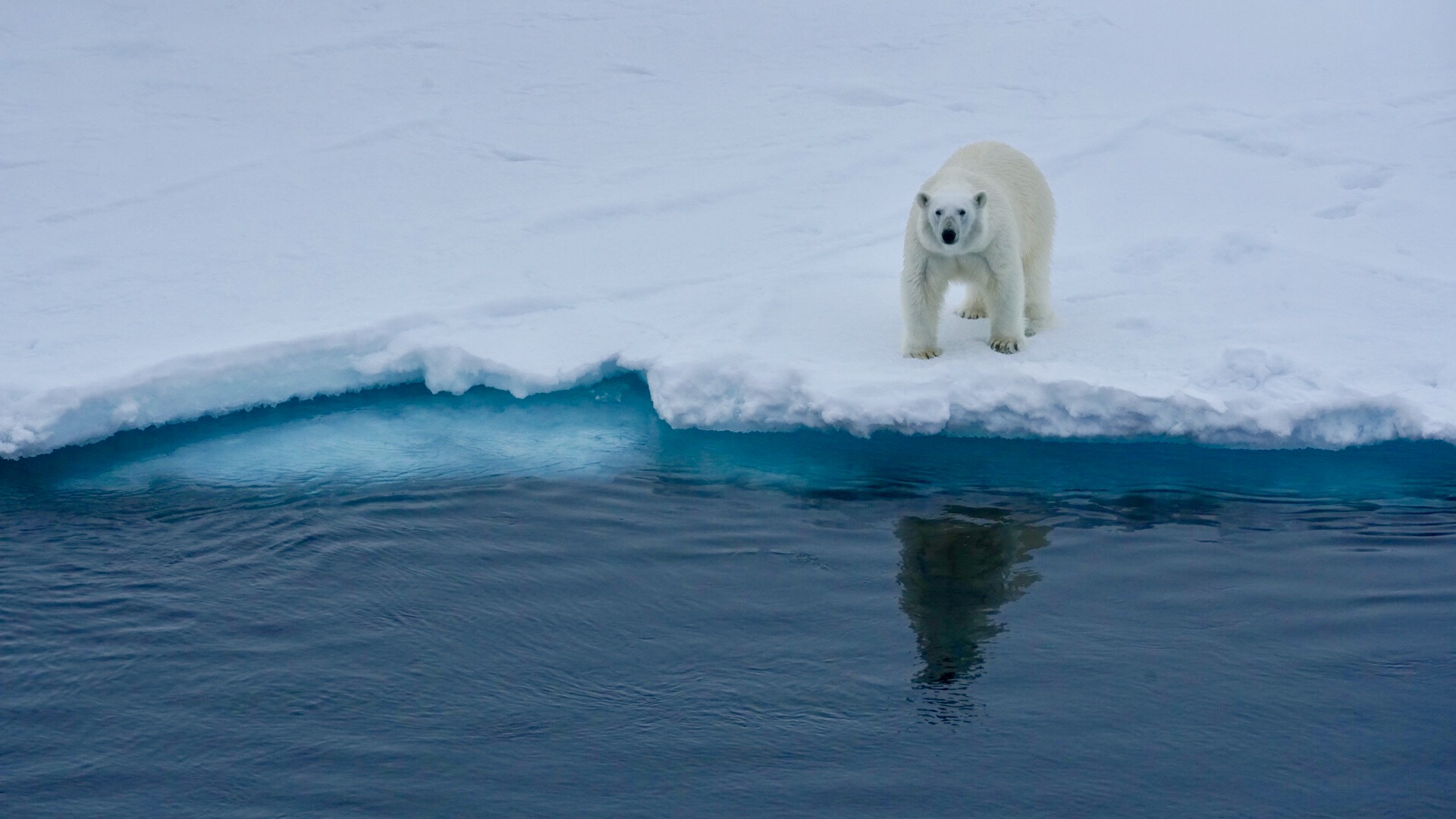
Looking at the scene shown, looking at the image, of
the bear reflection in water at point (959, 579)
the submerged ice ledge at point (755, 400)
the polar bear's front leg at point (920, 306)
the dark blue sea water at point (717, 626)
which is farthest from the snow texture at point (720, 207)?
the bear reflection in water at point (959, 579)

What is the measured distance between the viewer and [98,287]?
7395mm

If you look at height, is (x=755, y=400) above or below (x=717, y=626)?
above

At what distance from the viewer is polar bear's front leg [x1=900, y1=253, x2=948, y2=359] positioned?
20.1ft

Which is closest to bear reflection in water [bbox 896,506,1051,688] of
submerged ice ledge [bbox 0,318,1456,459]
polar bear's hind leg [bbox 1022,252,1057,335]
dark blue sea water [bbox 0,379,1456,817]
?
dark blue sea water [bbox 0,379,1456,817]

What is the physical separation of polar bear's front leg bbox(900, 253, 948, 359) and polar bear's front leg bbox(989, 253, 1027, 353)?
0.27 metres

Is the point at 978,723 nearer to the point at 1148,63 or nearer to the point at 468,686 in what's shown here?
the point at 468,686

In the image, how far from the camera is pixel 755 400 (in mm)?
6035

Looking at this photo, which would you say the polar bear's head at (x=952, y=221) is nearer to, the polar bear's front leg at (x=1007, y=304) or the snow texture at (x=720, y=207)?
the polar bear's front leg at (x=1007, y=304)

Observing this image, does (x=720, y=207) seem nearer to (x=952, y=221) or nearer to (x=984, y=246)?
(x=984, y=246)

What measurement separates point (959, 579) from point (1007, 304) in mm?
1932

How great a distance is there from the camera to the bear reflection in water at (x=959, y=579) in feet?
14.2

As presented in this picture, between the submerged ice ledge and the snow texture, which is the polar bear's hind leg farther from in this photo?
the submerged ice ledge

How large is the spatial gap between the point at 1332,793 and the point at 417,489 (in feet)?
13.0

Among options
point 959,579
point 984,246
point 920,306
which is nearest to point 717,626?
point 959,579
